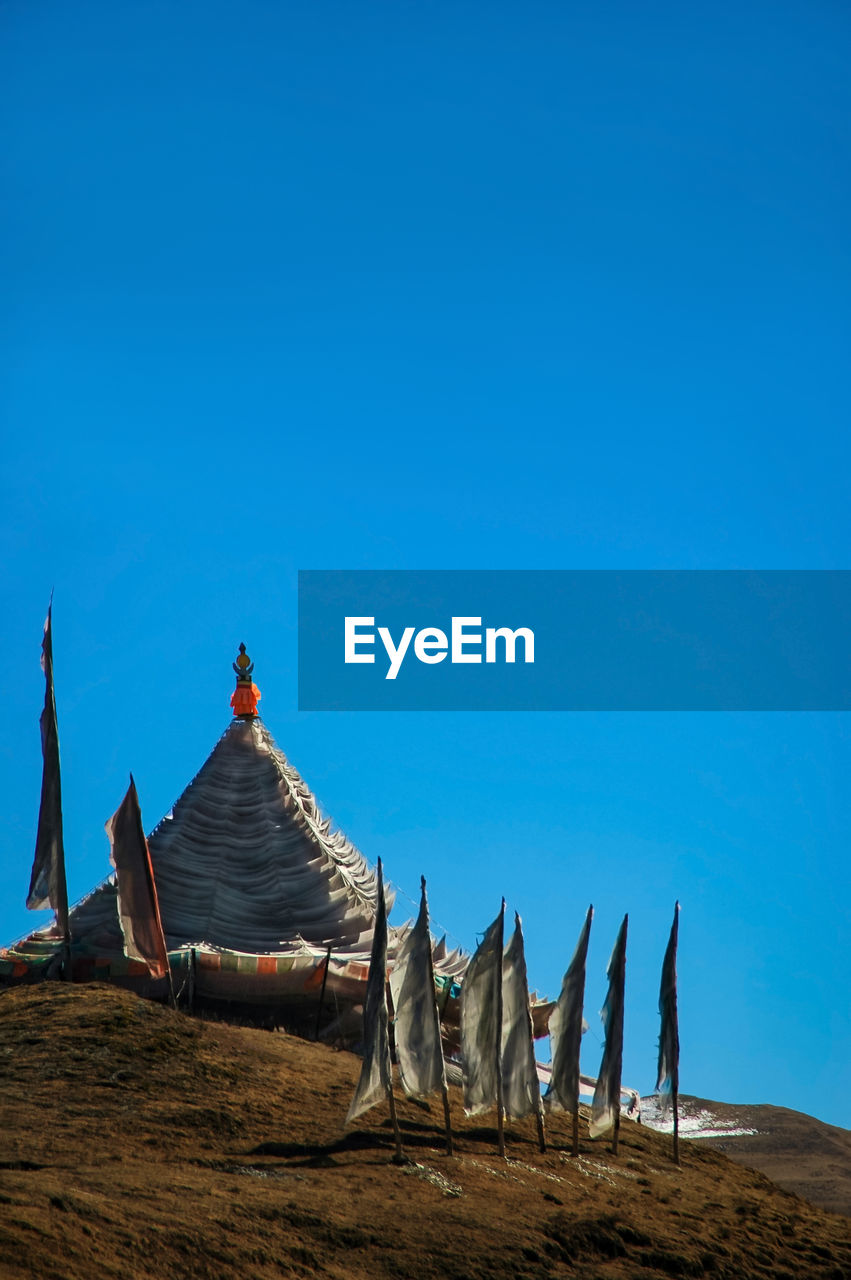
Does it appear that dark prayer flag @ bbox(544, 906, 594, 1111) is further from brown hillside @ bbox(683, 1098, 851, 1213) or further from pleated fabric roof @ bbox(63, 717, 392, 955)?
brown hillside @ bbox(683, 1098, 851, 1213)

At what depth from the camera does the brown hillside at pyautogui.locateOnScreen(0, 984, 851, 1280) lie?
23.5 meters

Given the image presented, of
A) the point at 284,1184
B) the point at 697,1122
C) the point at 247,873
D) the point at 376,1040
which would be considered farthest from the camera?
the point at 697,1122

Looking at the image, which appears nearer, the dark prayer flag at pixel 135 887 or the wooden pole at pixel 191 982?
the dark prayer flag at pixel 135 887

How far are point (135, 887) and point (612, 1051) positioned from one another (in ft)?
37.0

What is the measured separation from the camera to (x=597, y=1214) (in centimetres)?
2956

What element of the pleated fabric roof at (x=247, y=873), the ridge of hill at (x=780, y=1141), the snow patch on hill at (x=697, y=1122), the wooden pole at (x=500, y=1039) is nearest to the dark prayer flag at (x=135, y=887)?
the pleated fabric roof at (x=247, y=873)

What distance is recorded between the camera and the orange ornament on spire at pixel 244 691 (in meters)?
51.0

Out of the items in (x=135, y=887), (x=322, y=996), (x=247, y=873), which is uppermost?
(x=247, y=873)

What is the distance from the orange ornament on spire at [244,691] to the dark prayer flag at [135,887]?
14.0m

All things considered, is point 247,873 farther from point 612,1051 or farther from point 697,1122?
point 697,1122

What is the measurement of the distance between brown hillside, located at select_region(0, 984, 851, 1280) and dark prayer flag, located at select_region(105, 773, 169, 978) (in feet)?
4.16

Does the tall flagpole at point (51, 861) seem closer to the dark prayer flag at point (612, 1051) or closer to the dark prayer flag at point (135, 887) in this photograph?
the dark prayer flag at point (135, 887)

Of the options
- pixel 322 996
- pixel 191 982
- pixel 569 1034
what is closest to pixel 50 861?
pixel 191 982

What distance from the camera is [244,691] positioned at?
51.3 metres
